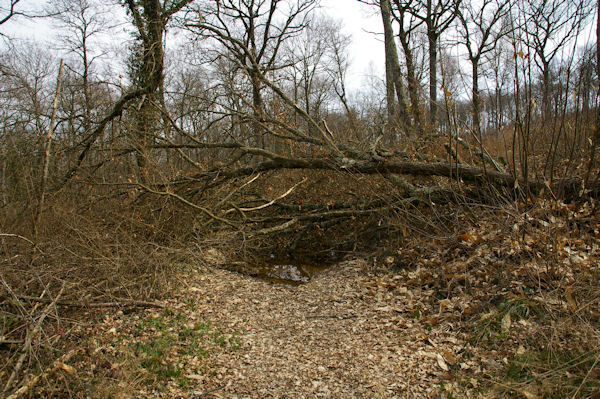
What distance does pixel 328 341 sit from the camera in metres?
3.87

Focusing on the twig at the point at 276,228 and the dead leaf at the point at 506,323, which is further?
the twig at the point at 276,228

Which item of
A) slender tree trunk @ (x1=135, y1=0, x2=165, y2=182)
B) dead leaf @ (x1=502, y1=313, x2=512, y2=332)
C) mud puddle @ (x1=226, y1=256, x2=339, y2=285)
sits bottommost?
mud puddle @ (x1=226, y1=256, x2=339, y2=285)

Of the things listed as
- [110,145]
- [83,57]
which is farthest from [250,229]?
[83,57]

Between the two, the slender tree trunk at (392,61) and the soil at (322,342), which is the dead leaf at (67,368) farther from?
the slender tree trunk at (392,61)

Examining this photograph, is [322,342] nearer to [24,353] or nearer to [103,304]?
[103,304]

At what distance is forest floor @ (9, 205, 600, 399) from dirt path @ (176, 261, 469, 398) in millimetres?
Answer: 15

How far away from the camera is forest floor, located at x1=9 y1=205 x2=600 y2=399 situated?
2.94m

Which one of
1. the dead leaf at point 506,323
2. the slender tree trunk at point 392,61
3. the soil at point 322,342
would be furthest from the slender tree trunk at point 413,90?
the dead leaf at point 506,323

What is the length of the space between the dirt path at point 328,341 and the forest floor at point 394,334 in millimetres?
15

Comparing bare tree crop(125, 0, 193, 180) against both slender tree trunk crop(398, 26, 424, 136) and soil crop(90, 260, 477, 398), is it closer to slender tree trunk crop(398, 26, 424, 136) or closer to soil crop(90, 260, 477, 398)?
soil crop(90, 260, 477, 398)

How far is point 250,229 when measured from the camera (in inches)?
285

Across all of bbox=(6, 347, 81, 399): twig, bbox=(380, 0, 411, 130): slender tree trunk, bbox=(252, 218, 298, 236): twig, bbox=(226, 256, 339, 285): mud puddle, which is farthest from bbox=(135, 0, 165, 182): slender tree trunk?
bbox=(380, 0, 411, 130): slender tree trunk

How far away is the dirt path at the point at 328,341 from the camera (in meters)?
3.13

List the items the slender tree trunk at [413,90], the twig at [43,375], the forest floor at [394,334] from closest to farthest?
the twig at [43,375], the forest floor at [394,334], the slender tree trunk at [413,90]
